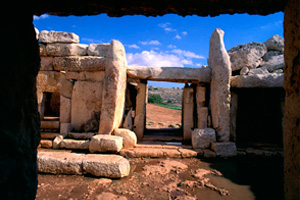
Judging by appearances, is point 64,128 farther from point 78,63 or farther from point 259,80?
point 259,80

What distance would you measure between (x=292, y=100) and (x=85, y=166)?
370cm

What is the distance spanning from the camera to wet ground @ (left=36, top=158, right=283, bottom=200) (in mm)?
3127

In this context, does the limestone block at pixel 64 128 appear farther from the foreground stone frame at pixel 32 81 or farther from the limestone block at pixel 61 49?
the foreground stone frame at pixel 32 81

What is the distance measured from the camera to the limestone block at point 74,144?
198 inches

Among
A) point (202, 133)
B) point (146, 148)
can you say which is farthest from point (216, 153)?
point (146, 148)

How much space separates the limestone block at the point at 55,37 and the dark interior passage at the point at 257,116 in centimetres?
654

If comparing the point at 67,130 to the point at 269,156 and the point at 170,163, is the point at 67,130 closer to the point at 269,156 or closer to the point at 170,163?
the point at 170,163

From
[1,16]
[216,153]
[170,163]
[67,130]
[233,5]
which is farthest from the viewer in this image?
[67,130]

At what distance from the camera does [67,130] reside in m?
5.44

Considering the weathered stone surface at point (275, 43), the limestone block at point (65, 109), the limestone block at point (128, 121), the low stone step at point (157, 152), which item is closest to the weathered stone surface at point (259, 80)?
the weathered stone surface at point (275, 43)

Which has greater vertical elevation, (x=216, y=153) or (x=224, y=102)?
(x=224, y=102)

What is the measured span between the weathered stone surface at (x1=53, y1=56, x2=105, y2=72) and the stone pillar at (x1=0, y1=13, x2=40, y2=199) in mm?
4227

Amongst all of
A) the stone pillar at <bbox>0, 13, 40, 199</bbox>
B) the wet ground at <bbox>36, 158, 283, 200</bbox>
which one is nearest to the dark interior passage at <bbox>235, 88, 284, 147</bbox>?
the wet ground at <bbox>36, 158, 283, 200</bbox>

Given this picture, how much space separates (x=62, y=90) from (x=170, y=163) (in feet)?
13.3
